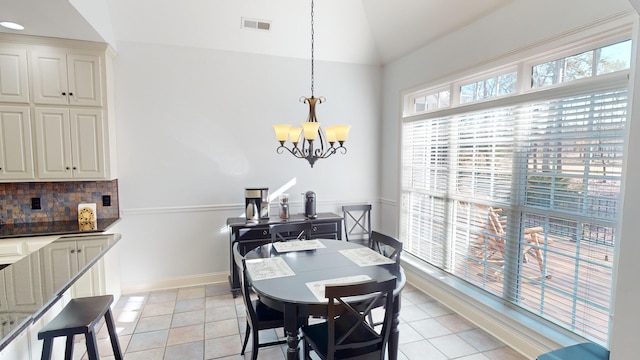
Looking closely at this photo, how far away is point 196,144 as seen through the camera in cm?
394

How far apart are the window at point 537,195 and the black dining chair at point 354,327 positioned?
58.0 inches

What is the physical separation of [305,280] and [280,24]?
3.12m

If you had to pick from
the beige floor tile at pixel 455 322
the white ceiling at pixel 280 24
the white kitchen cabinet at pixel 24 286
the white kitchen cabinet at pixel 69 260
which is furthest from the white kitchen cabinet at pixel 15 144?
the beige floor tile at pixel 455 322

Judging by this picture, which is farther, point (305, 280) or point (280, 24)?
point (280, 24)

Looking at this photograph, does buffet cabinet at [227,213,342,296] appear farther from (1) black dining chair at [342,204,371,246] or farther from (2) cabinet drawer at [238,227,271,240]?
(1) black dining chair at [342,204,371,246]

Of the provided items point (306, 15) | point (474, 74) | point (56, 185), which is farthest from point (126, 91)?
point (474, 74)

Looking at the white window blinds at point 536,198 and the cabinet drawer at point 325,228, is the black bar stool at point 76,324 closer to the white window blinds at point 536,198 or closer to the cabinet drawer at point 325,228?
the cabinet drawer at point 325,228

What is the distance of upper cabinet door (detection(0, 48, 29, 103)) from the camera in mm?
3023

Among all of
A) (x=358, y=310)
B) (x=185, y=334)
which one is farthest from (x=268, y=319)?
(x=185, y=334)

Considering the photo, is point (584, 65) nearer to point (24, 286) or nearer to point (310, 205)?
point (310, 205)

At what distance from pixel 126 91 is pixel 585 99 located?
14.2 ft

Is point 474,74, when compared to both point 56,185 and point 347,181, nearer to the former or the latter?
point 347,181

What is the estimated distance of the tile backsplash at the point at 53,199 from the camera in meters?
3.32

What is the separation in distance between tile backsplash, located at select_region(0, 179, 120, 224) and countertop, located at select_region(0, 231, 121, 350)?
156cm
